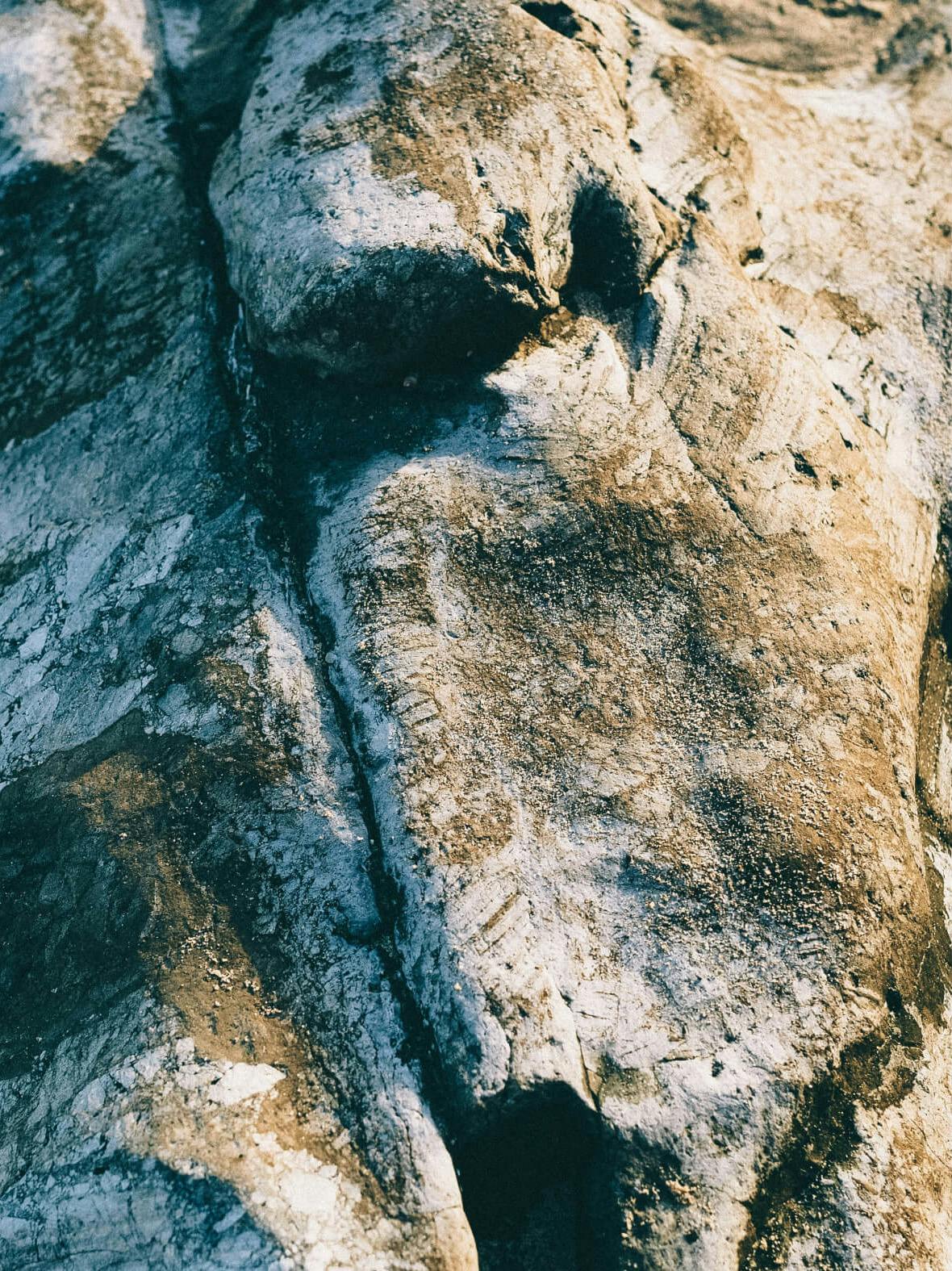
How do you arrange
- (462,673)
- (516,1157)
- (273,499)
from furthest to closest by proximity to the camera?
(273,499)
(462,673)
(516,1157)

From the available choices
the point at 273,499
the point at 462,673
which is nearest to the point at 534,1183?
the point at 462,673

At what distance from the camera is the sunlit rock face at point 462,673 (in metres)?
1.52

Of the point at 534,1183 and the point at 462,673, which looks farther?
the point at 462,673

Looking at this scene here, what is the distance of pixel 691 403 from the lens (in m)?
2.12

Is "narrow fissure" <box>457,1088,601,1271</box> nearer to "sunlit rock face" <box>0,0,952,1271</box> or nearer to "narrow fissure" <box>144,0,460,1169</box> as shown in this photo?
"sunlit rock face" <box>0,0,952,1271</box>

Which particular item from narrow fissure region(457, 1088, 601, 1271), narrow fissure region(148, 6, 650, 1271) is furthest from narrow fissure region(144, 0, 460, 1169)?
narrow fissure region(457, 1088, 601, 1271)

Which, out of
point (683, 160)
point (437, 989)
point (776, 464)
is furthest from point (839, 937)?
point (683, 160)

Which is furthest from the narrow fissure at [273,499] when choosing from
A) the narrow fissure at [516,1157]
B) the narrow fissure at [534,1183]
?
the narrow fissure at [534,1183]

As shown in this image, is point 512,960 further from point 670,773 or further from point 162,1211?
point 162,1211

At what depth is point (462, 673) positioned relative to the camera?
183 centimetres

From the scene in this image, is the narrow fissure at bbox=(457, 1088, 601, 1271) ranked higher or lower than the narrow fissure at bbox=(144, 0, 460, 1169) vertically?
lower

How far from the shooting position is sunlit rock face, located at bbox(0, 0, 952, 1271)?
4.98ft

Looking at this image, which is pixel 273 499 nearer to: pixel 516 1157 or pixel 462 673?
pixel 462 673

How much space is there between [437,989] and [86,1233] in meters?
0.68
